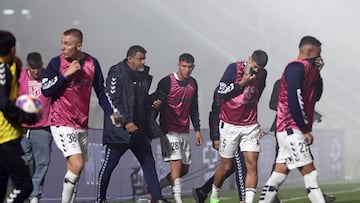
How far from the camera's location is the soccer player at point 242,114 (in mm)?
11180

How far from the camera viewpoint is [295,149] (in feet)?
30.3

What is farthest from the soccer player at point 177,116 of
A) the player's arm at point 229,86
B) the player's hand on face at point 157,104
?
the player's arm at point 229,86

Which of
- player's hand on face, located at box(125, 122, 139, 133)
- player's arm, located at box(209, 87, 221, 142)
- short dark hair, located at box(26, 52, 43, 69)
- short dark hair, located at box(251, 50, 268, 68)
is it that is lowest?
player's hand on face, located at box(125, 122, 139, 133)

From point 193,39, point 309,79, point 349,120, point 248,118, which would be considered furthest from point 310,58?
point 193,39

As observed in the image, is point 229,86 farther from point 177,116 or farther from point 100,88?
point 100,88

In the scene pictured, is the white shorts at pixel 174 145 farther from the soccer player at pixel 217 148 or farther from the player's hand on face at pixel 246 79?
the player's hand on face at pixel 246 79

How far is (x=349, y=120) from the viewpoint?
96.1 feet

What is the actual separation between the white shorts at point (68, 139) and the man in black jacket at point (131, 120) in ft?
5.08

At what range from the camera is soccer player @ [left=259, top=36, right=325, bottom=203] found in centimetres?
915

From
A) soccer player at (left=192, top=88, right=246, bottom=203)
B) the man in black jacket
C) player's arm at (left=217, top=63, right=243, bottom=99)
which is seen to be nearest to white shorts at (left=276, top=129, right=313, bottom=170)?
player's arm at (left=217, top=63, right=243, bottom=99)

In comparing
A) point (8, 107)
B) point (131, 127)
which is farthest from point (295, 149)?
point (8, 107)

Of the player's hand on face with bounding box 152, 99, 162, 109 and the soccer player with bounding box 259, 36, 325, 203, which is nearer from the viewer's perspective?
the soccer player with bounding box 259, 36, 325, 203

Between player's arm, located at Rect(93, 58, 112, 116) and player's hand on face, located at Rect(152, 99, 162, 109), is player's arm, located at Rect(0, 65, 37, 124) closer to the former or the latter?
player's arm, located at Rect(93, 58, 112, 116)

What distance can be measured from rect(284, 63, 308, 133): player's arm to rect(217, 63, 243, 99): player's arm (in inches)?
79.4
